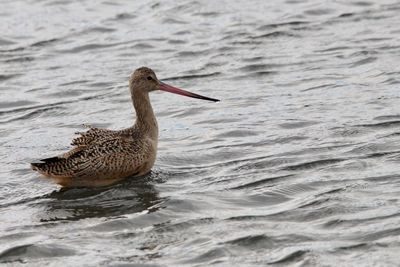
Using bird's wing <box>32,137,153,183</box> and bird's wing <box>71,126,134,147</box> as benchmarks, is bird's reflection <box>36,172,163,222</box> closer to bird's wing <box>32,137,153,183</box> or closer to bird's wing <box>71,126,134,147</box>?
bird's wing <box>32,137,153,183</box>

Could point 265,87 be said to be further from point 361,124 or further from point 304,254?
point 304,254

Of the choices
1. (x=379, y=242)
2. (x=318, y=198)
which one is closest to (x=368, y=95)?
(x=318, y=198)

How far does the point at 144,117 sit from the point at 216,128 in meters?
1.57

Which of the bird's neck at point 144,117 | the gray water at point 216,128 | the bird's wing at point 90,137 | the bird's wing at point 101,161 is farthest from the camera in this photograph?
the bird's neck at point 144,117

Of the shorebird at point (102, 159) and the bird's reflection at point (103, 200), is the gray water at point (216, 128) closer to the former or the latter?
the bird's reflection at point (103, 200)

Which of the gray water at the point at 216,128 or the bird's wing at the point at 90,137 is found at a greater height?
the bird's wing at the point at 90,137

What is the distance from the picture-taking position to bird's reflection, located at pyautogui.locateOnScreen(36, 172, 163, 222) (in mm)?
9547

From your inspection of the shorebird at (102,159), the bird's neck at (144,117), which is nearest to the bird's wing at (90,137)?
the shorebird at (102,159)

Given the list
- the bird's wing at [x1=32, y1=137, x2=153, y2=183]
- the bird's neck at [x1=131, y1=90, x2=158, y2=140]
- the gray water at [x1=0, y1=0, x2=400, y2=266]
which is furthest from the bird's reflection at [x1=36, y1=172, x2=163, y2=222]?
the bird's neck at [x1=131, y1=90, x2=158, y2=140]

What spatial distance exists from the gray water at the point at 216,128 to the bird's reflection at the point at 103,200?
0.02 meters

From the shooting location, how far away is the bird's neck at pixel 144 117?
10562 millimetres

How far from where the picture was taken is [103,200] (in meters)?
9.89

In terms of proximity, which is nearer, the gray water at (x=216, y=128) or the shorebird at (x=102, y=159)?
the gray water at (x=216, y=128)

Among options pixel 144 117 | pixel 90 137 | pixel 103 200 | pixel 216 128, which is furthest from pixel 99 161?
pixel 216 128
